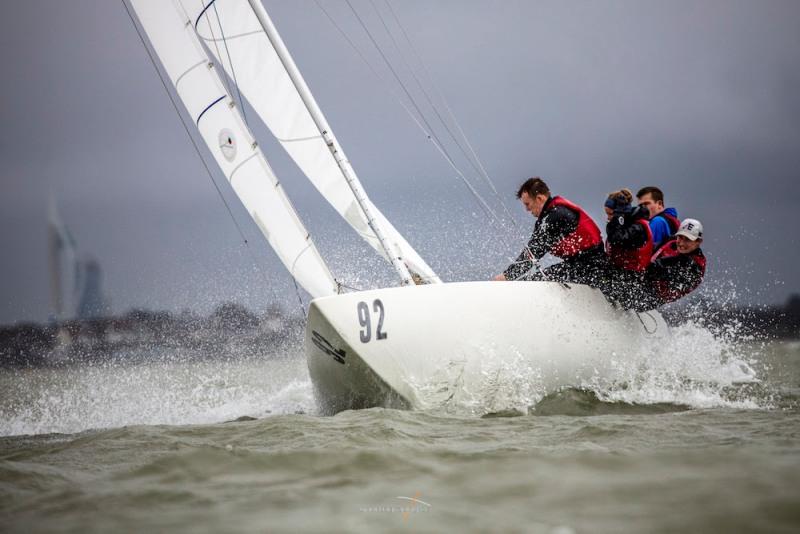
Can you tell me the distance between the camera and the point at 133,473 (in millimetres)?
2656

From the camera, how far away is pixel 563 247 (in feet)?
17.1

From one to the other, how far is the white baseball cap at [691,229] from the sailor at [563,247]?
607 mm

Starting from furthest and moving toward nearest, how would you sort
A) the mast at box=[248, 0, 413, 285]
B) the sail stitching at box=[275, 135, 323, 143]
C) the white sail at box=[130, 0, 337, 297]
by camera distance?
the sail stitching at box=[275, 135, 323, 143], the white sail at box=[130, 0, 337, 297], the mast at box=[248, 0, 413, 285]

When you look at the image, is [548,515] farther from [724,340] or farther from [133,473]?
[724,340]

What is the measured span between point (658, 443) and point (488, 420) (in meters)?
1.17

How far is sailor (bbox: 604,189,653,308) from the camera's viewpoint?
516cm

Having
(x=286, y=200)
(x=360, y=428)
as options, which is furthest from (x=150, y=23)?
(x=360, y=428)

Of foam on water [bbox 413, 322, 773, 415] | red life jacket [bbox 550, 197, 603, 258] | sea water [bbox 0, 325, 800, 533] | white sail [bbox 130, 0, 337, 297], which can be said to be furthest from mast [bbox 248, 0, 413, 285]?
sea water [bbox 0, 325, 800, 533]

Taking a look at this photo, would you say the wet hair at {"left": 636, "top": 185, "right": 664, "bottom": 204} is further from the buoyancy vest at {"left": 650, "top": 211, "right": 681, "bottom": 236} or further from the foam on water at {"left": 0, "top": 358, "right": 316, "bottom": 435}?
the foam on water at {"left": 0, "top": 358, "right": 316, "bottom": 435}

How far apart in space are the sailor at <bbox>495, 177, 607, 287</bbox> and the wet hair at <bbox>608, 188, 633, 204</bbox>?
A: 0.23 meters

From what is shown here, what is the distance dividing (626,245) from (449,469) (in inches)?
128

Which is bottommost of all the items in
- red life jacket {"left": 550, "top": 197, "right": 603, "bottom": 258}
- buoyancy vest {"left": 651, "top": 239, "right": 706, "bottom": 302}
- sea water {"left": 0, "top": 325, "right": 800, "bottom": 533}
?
sea water {"left": 0, "top": 325, "right": 800, "bottom": 533}

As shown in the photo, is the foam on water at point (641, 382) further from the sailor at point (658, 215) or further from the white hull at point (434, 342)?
the sailor at point (658, 215)

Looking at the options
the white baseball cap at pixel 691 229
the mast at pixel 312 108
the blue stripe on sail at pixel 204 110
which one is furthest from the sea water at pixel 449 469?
the blue stripe on sail at pixel 204 110
